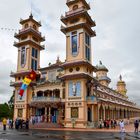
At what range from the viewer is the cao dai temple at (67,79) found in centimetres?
4209

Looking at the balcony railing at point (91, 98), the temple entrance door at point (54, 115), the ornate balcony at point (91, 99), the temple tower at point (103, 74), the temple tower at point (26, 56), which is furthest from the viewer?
the temple tower at point (103, 74)

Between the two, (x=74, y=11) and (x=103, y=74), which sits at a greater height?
(x=74, y=11)

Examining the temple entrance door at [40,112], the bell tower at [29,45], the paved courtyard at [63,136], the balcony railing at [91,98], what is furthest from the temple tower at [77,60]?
the paved courtyard at [63,136]

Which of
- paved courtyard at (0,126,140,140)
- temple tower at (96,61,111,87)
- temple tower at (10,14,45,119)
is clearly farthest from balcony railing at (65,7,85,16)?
temple tower at (96,61,111,87)

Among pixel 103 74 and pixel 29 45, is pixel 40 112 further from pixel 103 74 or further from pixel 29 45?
pixel 103 74

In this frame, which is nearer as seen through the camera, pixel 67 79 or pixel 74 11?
pixel 67 79

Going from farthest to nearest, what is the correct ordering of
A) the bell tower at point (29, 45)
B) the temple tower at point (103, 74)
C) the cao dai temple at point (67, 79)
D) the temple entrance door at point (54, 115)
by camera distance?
the temple tower at point (103, 74)
the bell tower at point (29, 45)
the temple entrance door at point (54, 115)
the cao dai temple at point (67, 79)

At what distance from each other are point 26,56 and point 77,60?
14.8 metres

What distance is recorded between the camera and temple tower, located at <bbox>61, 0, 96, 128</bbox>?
136 ft

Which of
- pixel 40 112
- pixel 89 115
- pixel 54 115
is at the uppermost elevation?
pixel 40 112

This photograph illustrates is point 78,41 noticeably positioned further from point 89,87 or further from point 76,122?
point 76,122

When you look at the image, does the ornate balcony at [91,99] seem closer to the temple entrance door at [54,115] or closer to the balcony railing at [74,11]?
the temple entrance door at [54,115]

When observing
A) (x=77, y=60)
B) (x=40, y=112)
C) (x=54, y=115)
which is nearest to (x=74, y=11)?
(x=77, y=60)

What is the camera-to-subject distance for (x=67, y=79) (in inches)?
1732
